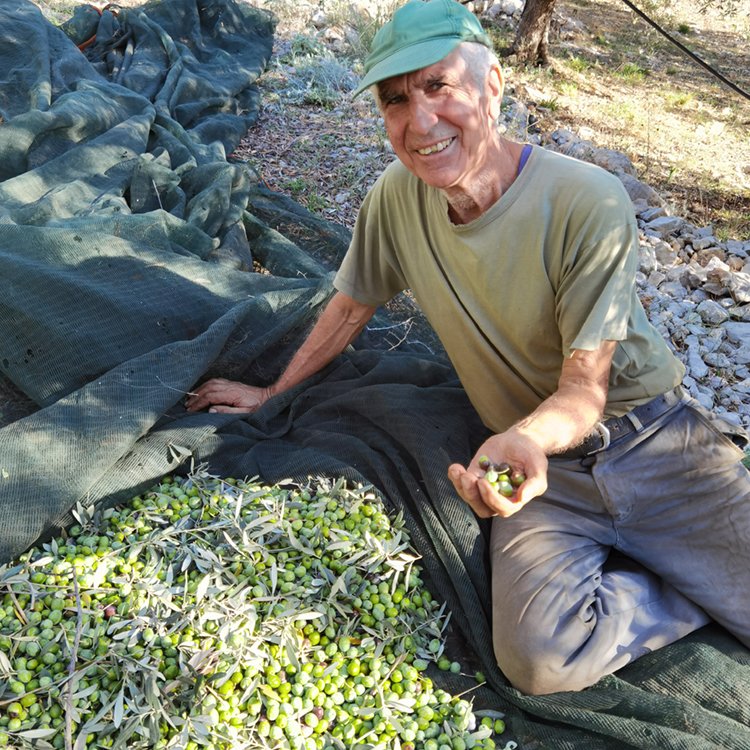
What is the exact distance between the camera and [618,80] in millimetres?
8391

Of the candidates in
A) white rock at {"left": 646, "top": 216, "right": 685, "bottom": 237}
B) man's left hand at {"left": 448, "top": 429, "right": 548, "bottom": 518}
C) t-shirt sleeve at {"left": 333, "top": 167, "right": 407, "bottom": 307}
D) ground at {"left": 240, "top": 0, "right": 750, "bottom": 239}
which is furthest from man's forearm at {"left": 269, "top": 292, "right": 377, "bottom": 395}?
white rock at {"left": 646, "top": 216, "right": 685, "bottom": 237}

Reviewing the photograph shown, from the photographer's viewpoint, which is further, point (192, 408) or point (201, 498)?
point (192, 408)

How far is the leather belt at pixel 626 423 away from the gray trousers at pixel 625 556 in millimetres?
20

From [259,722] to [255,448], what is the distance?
37.4 inches

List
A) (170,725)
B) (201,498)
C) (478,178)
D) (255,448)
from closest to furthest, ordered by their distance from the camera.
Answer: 1. (170,725)
2. (478,178)
3. (201,498)
4. (255,448)

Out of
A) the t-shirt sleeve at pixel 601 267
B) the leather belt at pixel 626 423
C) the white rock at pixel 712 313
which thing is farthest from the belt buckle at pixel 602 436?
the white rock at pixel 712 313

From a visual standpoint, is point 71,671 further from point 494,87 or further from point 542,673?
point 494,87

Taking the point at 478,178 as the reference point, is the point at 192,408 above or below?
below

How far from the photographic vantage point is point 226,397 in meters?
2.76

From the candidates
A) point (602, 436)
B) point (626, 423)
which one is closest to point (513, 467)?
point (602, 436)

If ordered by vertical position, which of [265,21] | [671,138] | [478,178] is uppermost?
[478,178]

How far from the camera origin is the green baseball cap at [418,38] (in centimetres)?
200

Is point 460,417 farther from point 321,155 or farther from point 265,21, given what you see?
point 265,21

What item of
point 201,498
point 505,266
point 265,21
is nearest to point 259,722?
point 201,498
